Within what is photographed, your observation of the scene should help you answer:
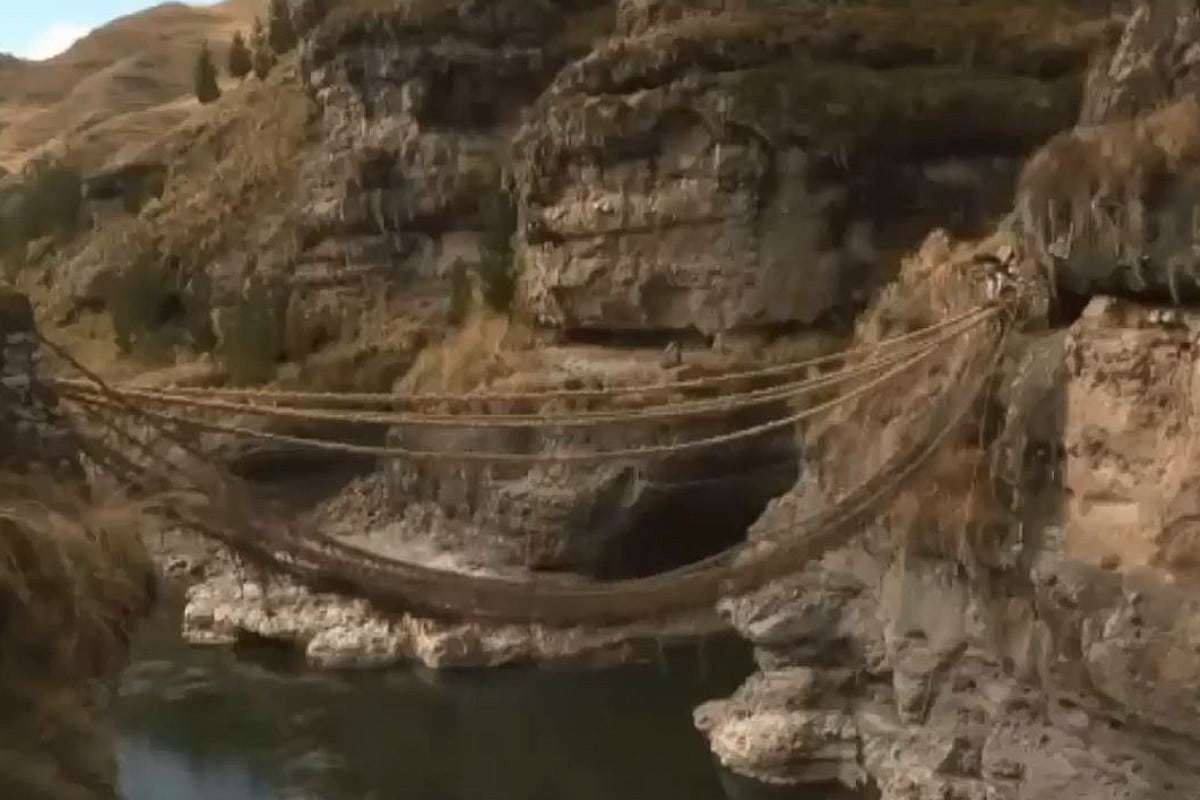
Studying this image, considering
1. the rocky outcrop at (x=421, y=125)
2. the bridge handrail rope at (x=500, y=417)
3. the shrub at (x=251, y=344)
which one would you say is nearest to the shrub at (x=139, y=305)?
the rocky outcrop at (x=421, y=125)

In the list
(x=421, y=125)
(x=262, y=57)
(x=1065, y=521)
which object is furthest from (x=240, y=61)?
(x=1065, y=521)

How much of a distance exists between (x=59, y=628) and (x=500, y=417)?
3828mm

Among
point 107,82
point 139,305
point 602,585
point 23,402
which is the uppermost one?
point 107,82

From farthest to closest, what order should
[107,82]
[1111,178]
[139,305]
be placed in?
[107,82], [139,305], [1111,178]

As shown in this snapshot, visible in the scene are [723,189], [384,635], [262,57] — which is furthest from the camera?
[262,57]

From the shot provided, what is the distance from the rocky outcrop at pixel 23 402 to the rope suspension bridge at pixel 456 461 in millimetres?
120

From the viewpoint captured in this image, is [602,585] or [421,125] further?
[421,125]

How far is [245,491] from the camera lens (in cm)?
541

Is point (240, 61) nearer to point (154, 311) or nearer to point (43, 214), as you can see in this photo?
point (43, 214)

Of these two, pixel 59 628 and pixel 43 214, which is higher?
pixel 43 214

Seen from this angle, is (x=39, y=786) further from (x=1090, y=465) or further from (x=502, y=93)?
(x=502, y=93)

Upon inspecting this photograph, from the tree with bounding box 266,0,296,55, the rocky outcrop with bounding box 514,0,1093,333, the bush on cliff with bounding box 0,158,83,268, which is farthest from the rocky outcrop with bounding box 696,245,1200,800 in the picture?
the bush on cliff with bounding box 0,158,83,268

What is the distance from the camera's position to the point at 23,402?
4.43m

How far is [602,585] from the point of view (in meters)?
6.82
